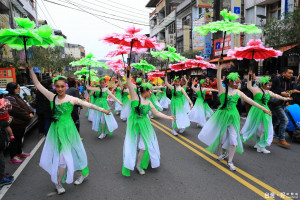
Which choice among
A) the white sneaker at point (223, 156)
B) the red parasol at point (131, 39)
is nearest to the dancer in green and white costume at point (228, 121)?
the white sneaker at point (223, 156)

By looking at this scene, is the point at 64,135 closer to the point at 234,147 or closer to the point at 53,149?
the point at 53,149

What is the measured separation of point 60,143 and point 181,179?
215 cm

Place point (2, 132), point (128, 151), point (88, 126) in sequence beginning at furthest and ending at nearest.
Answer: point (88, 126), point (128, 151), point (2, 132)

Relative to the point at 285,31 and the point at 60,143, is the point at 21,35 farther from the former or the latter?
the point at 285,31

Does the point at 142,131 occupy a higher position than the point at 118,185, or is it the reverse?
the point at 142,131

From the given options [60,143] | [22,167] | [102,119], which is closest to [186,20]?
[102,119]

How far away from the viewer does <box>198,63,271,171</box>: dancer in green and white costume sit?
4.73m

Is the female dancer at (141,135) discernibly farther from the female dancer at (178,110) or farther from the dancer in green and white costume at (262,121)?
the female dancer at (178,110)

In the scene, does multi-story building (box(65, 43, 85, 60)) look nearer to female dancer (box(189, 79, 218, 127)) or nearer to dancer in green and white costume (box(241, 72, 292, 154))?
female dancer (box(189, 79, 218, 127))

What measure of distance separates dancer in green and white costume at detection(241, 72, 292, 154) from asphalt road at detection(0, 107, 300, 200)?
301mm

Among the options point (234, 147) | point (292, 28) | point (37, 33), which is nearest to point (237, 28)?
point (234, 147)

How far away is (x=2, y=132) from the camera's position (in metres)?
3.99

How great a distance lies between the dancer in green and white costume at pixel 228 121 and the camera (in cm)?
473

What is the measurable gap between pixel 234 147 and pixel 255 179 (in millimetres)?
756
